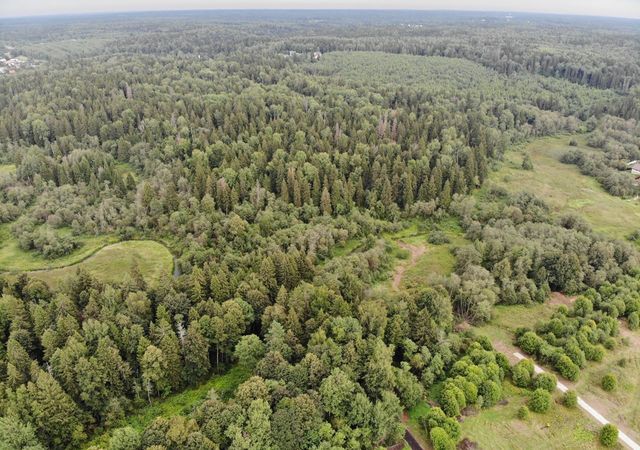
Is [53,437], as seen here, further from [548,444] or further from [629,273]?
[629,273]

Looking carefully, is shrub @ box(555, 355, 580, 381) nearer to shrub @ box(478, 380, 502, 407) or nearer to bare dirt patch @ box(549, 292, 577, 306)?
shrub @ box(478, 380, 502, 407)

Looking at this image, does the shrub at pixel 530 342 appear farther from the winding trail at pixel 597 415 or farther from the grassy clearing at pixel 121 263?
the grassy clearing at pixel 121 263

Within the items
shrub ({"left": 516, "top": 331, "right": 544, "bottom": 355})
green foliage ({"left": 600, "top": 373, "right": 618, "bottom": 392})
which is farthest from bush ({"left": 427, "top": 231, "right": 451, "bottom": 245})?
green foliage ({"left": 600, "top": 373, "right": 618, "bottom": 392})

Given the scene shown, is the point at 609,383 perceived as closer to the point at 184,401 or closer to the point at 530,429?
the point at 530,429

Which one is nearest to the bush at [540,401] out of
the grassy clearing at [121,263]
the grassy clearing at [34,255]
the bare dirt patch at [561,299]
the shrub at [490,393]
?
the shrub at [490,393]

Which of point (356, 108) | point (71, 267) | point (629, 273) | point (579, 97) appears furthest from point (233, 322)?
point (579, 97)

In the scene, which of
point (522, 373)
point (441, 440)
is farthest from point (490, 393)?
point (441, 440)

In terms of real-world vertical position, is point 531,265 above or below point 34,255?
above
